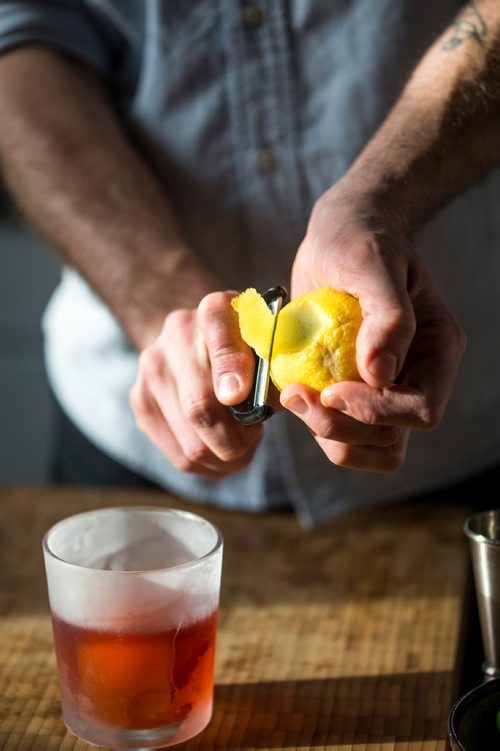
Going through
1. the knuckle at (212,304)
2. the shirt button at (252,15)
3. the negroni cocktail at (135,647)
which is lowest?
the negroni cocktail at (135,647)

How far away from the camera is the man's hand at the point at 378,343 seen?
0.53 metres

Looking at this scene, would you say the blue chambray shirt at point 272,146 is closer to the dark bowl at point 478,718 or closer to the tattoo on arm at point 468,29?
the tattoo on arm at point 468,29

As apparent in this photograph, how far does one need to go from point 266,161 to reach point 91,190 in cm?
17

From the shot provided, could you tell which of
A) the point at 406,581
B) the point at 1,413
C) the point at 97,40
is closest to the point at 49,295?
the point at 1,413

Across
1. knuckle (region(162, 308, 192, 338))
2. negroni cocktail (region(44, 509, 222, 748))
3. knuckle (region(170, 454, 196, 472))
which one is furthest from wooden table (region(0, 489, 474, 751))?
knuckle (region(162, 308, 192, 338))

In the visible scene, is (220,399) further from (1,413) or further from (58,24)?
(1,413)

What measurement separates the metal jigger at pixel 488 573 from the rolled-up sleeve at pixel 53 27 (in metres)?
0.63

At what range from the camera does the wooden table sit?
64 centimetres

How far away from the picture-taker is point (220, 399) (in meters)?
0.58

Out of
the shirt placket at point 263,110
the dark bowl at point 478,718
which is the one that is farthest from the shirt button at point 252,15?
the dark bowl at point 478,718

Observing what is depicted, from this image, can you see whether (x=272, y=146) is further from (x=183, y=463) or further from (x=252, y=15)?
(x=183, y=463)

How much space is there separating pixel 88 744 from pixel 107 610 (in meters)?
0.10

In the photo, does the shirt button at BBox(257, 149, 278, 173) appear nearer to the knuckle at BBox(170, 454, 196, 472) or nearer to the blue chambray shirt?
the blue chambray shirt

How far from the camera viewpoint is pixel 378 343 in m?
0.52
